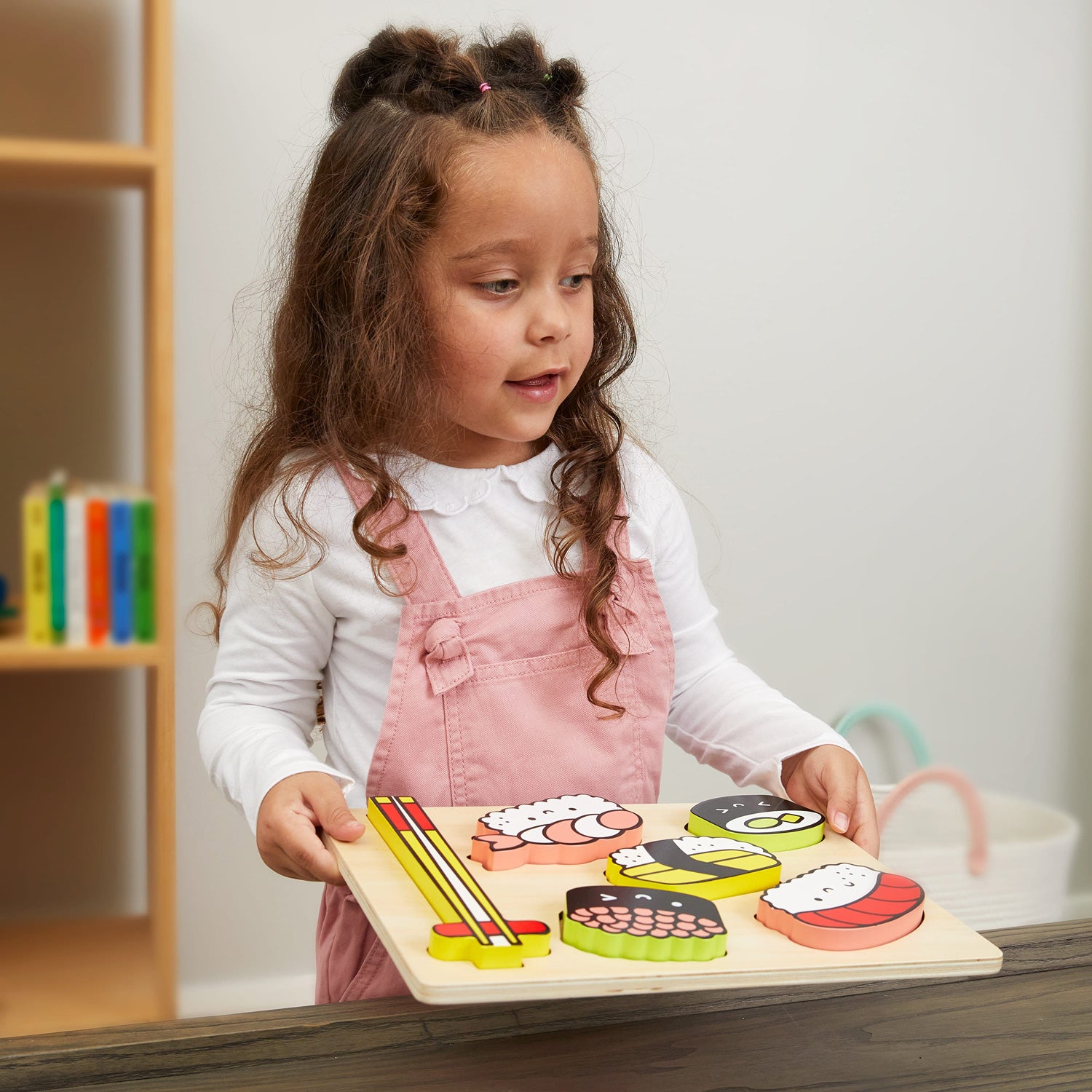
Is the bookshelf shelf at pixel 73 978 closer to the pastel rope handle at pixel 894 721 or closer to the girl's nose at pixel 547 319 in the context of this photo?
the girl's nose at pixel 547 319

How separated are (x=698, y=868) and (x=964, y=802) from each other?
138 centimetres

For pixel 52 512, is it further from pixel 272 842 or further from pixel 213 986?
pixel 213 986

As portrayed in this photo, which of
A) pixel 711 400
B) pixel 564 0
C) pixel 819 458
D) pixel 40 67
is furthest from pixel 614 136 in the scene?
pixel 40 67

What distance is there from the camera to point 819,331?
1.78m

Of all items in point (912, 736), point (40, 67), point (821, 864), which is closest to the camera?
point (821, 864)

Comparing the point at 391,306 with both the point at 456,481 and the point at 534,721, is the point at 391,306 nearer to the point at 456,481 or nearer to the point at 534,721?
the point at 456,481

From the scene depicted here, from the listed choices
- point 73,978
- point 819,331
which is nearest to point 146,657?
point 73,978

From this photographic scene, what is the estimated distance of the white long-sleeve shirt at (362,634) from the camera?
0.79 metres

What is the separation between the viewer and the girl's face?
0.75 metres

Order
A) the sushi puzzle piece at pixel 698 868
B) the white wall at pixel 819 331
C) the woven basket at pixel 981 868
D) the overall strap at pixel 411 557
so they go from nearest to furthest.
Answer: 1. the sushi puzzle piece at pixel 698 868
2. the overall strap at pixel 411 557
3. the white wall at pixel 819 331
4. the woven basket at pixel 981 868

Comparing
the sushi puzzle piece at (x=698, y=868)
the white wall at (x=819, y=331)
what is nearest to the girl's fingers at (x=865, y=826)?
the sushi puzzle piece at (x=698, y=868)

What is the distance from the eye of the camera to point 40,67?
1.24 m

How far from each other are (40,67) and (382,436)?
0.71 m

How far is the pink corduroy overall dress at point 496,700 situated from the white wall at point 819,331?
2.64 ft
